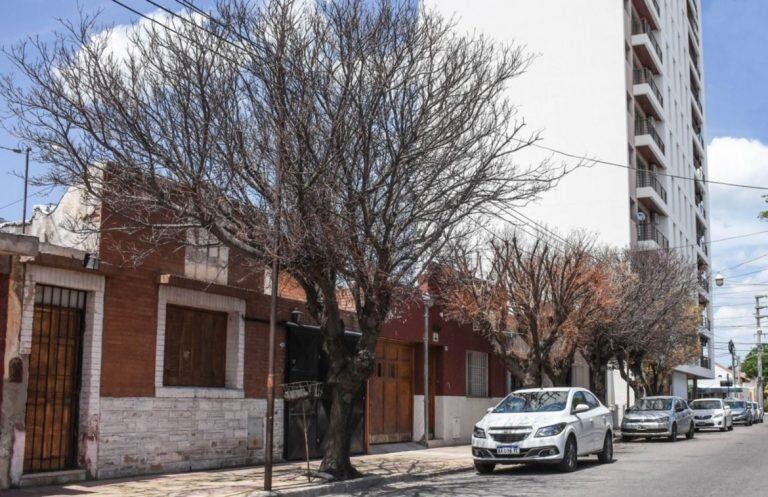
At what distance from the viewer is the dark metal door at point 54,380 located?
40.9ft

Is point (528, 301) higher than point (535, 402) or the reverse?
higher

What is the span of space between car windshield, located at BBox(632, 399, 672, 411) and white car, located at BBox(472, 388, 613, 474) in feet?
35.1

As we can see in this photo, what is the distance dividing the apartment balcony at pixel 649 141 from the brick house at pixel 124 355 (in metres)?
29.4

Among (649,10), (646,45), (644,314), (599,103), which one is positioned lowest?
(644,314)

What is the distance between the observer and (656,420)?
26.5m

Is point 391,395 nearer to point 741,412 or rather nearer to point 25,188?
point 25,188

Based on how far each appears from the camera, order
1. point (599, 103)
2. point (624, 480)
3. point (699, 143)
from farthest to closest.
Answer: point (699, 143)
point (599, 103)
point (624, 480)

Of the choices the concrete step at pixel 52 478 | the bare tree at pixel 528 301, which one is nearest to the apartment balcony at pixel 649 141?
the bare tree at pixel 528 301

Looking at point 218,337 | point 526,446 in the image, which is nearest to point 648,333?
point 526,446

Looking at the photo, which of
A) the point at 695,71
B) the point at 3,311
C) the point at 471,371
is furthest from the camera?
the point at 695,71

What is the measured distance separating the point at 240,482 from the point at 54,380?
3312 millimetres

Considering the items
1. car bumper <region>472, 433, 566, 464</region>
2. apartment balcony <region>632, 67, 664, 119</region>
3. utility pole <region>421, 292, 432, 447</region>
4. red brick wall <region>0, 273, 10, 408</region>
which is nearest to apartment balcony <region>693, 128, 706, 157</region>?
apartment balcony <region>632, 67, 664, 119</region>

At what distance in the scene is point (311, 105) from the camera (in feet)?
41.5

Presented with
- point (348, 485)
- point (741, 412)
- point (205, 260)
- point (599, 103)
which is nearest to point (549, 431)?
point (348, 485)
